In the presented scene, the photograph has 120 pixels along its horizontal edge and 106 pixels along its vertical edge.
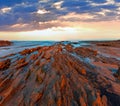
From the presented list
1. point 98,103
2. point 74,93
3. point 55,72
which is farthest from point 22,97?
point 55,72

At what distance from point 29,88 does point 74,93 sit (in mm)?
1569

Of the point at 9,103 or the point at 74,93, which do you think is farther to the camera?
the point at 74,93

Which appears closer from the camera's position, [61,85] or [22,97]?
[22,97]

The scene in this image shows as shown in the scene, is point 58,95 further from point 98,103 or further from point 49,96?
point 98,103

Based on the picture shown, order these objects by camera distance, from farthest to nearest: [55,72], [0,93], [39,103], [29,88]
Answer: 1. [55,72]
2. [29,88]
3. [0,93]
4. [39,103]

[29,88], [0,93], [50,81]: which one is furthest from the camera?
[50,81]

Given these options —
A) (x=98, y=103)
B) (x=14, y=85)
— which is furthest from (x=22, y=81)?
(x=98, y=103)

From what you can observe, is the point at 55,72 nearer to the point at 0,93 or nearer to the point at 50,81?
the point at 50,81

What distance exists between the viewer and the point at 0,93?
6.95 m

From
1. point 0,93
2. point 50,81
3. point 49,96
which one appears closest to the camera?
point 49,96

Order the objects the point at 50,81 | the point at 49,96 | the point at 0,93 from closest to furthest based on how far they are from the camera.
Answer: the point at 49,96 < the point at 0,93 < the point at 50,81

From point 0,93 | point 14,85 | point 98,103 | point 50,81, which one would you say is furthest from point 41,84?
point 98,103

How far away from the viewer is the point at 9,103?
6.26 m

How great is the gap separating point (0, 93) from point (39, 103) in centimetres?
155
